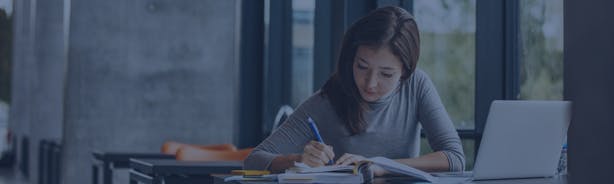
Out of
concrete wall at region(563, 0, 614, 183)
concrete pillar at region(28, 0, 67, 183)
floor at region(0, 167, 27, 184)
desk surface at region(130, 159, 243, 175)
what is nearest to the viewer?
concrete wall at region(563, 0, 614, 183)

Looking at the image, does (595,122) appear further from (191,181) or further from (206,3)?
(206,3)

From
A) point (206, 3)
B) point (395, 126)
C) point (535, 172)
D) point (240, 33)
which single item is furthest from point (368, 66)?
point (206, 3)

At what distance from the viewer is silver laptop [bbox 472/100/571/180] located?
2.17 m

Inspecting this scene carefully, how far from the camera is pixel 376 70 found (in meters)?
2.86

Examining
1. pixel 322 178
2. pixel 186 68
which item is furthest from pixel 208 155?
pixel 186 68

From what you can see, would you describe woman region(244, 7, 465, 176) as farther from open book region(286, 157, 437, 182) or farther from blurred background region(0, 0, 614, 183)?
blurred background region(0, 0, 614, 183)

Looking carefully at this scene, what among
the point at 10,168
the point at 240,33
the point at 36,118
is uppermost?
the point at 240,33

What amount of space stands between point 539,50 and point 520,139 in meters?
1.72

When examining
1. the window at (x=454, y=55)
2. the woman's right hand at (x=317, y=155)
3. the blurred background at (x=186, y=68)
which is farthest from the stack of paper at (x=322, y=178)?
the blurred background at (x=186, y=68)

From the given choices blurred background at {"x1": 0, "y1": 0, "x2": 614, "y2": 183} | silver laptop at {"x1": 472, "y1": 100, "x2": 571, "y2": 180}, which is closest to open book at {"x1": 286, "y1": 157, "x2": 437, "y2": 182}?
silver laptop at {"x1": 472, "y1": 100, "x2": 571, "y2": 180}

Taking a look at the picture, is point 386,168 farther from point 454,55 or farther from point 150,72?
point 150,72

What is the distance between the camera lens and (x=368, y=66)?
2867 mm

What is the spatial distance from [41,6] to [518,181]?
10507 millimetres

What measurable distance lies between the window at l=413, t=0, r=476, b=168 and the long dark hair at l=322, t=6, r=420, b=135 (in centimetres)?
140
